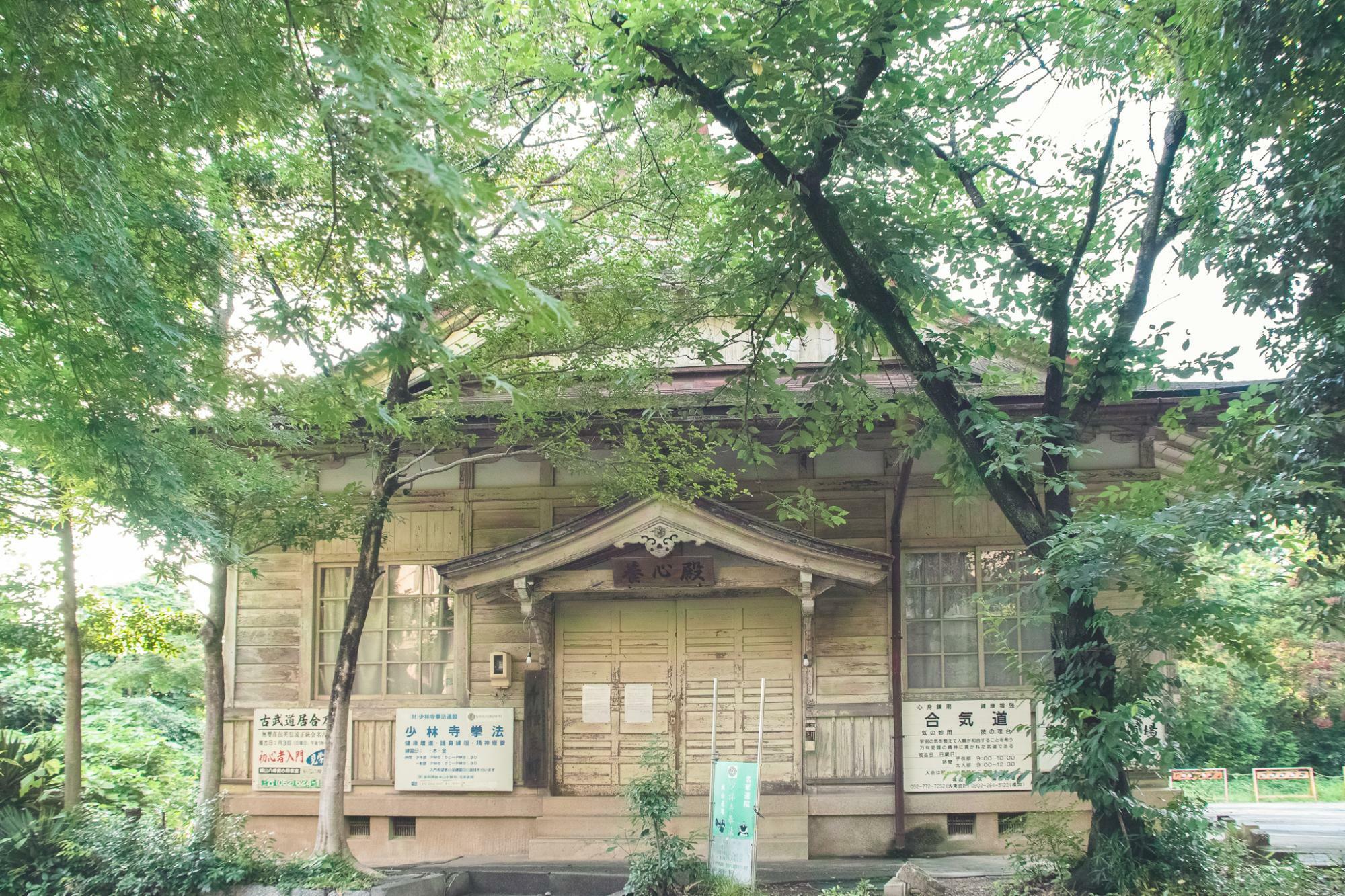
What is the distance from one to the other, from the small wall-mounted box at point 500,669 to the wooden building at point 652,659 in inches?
2.2

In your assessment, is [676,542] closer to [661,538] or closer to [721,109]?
[661,538]

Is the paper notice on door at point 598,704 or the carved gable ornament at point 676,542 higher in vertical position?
the carved gable ornament at point 676,542

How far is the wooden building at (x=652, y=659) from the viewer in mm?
9797

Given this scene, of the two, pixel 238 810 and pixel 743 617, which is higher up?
pixel 743 617

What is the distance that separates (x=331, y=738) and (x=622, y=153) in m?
5.94

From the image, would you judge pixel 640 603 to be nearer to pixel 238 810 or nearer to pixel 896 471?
pixel 896 471

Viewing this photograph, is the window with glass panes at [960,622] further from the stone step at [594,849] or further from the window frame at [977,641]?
the stone step at [594,849]

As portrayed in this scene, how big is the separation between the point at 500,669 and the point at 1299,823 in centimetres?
1150

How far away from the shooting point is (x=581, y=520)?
9.32 meters

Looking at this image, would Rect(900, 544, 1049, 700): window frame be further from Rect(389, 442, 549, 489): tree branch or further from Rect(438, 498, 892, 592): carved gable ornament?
Rect(389, 442, 549, 489): tree branch

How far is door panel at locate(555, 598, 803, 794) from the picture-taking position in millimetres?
10172

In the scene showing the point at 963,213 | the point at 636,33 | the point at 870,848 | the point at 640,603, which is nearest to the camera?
the point at 636,33

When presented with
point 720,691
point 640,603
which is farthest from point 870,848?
point 640,603

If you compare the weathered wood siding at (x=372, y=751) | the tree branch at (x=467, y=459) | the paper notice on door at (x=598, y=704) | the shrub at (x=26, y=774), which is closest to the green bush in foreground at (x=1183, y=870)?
the paper notice on door at (x=598, y=704)
